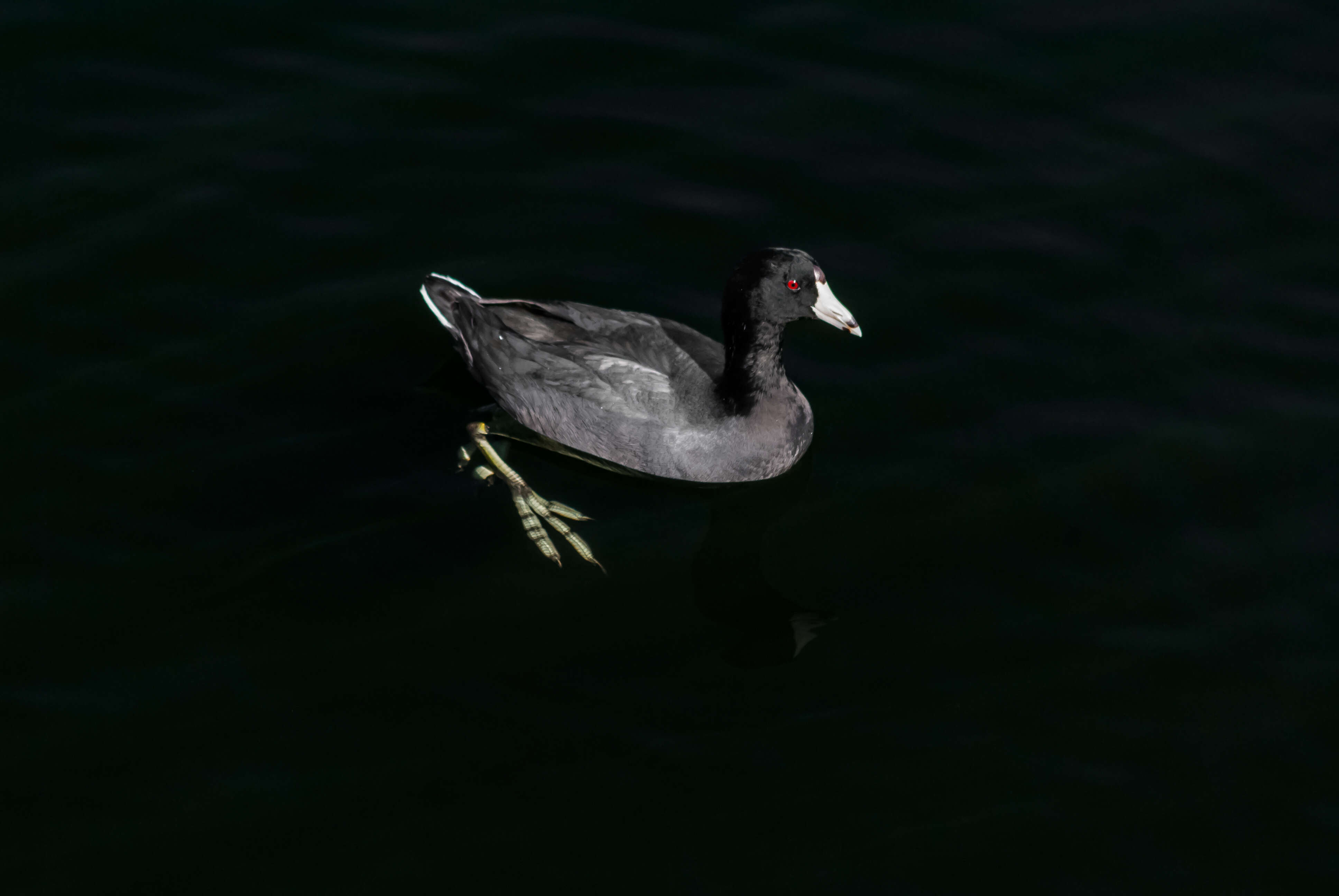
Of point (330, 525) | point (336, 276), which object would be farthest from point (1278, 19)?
point (330, 525)

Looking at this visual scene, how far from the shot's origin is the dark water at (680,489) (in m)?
7.14

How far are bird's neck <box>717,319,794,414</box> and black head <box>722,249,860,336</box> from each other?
0.20ft

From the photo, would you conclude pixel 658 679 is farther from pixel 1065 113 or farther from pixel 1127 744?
pixel 1065 113

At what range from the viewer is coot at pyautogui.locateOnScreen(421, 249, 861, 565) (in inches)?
352

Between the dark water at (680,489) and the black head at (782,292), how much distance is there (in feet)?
3.29

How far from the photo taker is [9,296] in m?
9.98

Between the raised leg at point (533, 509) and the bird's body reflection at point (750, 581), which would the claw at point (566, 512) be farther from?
the bird's body reflection at point (750, 581)

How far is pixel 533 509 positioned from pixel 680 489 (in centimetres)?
99

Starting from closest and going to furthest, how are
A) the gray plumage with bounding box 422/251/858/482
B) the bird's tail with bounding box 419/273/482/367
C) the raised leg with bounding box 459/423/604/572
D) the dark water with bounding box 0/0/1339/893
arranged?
the dark water with bounding box 0/0/1339/893, the raised leg with bounding box 459/423/604/572, the gray plumage with bounding box 422/251/858/482, the bird's tail with bounding box 419/273/482/367

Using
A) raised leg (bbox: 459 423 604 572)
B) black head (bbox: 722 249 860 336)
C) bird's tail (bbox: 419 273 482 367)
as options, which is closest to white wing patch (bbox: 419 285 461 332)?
bird's tail (bbox: 419 273 482 367)

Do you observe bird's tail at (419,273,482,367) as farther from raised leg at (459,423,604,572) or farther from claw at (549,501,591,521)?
claw at (549,501,591,521)

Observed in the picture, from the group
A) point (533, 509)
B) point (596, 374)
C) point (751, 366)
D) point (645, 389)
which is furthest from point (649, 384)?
point (533, 509)

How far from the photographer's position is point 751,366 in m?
9.08

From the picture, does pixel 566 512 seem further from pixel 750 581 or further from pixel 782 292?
pixel 782 292
